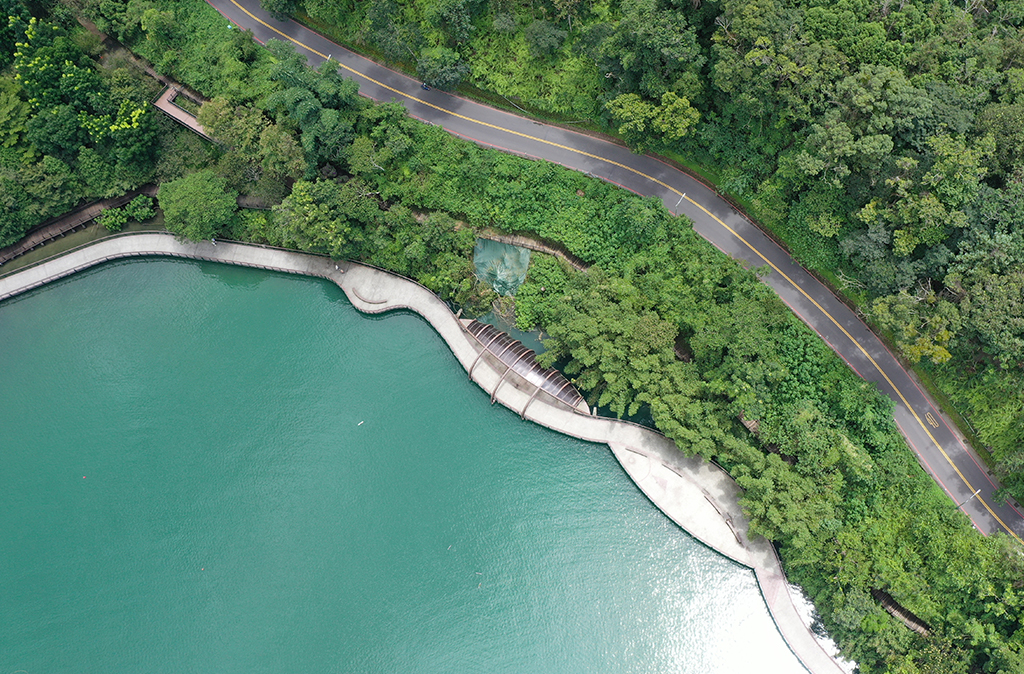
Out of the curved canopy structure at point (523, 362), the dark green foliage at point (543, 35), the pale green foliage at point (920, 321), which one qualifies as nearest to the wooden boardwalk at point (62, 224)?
the curved canopy structure at point (523, 362)

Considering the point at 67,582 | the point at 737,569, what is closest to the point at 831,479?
the point at 737,569

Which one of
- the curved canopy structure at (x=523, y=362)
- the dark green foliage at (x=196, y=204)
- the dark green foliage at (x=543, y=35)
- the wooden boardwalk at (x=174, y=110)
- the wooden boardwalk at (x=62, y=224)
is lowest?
the wooden boardwalk at (x=62, y=224)

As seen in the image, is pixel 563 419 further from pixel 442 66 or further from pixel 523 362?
pixel 442 66

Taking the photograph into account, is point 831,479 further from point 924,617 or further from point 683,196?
point 683,196

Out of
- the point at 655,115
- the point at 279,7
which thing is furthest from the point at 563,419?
the point at 279,7

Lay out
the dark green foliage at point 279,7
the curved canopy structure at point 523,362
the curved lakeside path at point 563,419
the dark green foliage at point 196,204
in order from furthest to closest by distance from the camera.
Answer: the dark green foliage at point 279,7
the dark green foliage at point 196,204
the curved canopy structure at point 523,362
the curved lakeside path at point 563,419

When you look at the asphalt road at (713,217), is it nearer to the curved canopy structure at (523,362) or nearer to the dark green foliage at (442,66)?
the dark green foliage at (442,66)

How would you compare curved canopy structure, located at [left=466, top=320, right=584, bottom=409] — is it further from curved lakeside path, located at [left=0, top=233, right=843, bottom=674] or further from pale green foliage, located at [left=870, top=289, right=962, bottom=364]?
pale green foliage, located at [left=870, top=289, right=962, bottom=364]

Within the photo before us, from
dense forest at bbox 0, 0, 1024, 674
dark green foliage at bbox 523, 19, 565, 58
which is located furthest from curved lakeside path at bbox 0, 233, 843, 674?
dark green foliage at bbox 523, 19, 565, 58
